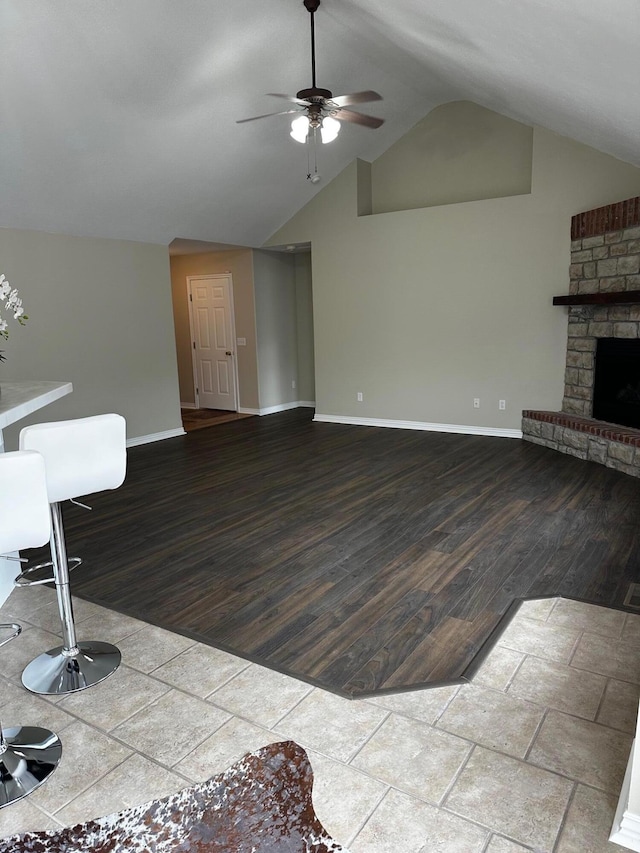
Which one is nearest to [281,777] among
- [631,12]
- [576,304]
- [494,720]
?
[494,720]

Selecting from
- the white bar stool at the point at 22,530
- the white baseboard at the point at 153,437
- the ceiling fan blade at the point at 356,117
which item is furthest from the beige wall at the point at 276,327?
the white bar stool at the point at 22,530

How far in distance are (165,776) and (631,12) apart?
3.19 m

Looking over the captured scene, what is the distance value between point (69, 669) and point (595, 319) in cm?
560

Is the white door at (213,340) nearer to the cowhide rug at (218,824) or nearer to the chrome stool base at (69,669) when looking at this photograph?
the chrome stool base at (69,669)

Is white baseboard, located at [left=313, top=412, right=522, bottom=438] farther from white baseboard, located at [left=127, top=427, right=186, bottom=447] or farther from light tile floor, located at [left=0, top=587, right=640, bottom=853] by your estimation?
light tile floor, located at [left=0, top=587, right=640, bottom=853]

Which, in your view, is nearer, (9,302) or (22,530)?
(22,530)

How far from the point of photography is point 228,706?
2.27m

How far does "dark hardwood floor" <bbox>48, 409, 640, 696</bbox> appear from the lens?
273 centimetres

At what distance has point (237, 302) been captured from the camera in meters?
8.78

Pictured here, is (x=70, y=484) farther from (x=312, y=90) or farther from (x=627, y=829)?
(x=312, y=90)

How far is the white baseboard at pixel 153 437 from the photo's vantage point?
7.07m

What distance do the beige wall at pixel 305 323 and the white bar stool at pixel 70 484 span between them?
6.95 m

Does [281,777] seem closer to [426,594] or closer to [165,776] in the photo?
[165,776]

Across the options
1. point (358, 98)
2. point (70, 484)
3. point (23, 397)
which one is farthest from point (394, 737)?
point (358, 98)
